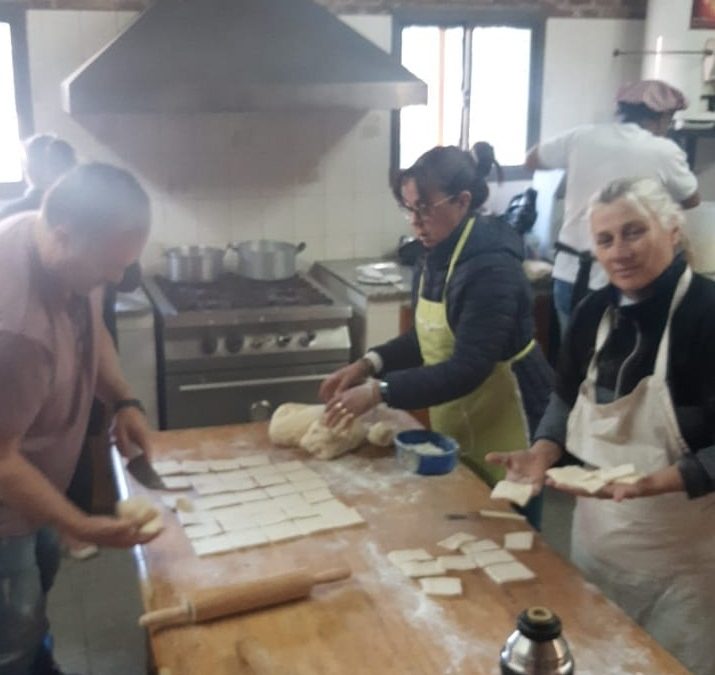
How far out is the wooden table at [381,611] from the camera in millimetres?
1391

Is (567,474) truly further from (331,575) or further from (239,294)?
(239,294)

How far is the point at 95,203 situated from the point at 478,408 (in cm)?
112

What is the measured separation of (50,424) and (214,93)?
1807 millimetres

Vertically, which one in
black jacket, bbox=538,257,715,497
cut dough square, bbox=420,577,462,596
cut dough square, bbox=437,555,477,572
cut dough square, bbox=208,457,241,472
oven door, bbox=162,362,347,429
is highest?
black jacket, bbox=538,257,715,497

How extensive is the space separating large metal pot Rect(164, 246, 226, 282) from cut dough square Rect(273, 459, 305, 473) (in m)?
1.87

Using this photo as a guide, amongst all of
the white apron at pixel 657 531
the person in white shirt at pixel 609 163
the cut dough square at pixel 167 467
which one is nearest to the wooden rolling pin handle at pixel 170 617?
the cut dough square at pixel 167 467

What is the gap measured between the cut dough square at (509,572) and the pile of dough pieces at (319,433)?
0.57 metres

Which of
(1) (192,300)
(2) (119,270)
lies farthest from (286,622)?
(1) (192,300)

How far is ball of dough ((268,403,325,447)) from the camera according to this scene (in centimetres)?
218

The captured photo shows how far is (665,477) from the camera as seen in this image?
5.40ft

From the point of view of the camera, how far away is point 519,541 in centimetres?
174

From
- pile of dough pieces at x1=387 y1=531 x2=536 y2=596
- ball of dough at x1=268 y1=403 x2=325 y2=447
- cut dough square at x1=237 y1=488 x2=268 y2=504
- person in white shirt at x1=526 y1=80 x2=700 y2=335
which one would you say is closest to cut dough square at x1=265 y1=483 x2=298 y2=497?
cut dough square at x1=237 y1=488 x2=268 y2=504

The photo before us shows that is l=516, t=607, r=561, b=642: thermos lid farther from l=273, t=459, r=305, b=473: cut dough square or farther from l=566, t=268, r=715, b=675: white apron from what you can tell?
l=273, t=459, r=305, b=473: cut dough square

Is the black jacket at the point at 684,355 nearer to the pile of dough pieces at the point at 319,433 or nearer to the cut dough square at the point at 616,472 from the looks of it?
the cut dough square at the point at 616,472
